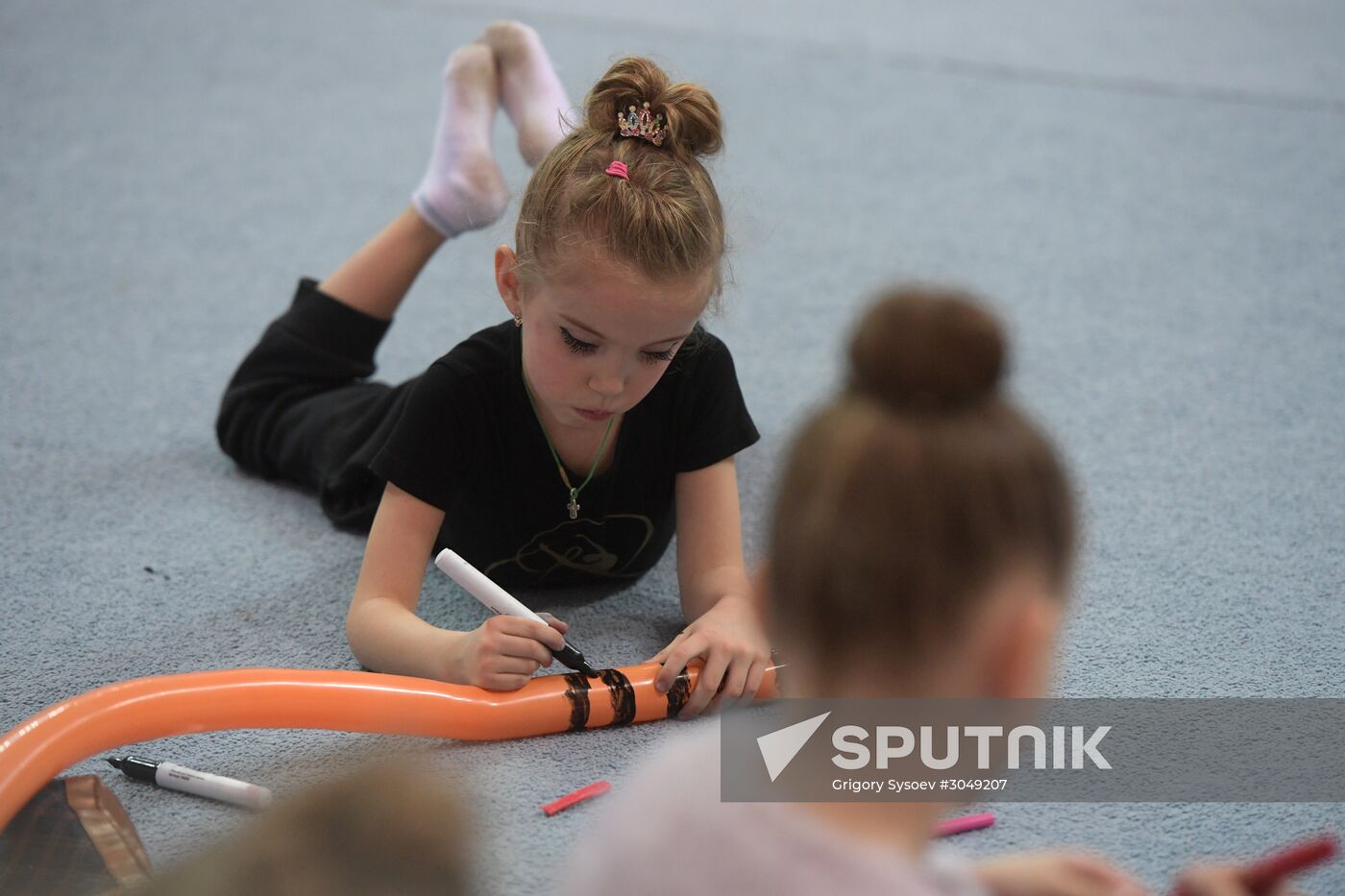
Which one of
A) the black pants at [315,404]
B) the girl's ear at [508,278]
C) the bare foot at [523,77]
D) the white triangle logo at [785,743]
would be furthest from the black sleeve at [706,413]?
the white triangle logo at [785,743]

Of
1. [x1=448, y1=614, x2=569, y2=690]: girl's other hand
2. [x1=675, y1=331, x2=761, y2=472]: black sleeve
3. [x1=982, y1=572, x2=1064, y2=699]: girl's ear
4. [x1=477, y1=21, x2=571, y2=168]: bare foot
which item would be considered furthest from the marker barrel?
[x1=477, y1=21, x2=571, y2=168]: bare foot

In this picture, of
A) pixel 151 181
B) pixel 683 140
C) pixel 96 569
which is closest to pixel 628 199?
pixel 683 140

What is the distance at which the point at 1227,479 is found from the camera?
1.29 meters

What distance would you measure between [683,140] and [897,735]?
48cm

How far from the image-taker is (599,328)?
2.90 ft

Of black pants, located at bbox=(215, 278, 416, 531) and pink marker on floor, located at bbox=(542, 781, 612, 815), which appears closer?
pink marker on floor, located at bbox=(542, 781, 612, 815)

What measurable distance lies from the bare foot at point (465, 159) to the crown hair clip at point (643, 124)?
37cm

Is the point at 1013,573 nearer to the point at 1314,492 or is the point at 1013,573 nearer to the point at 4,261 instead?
the point at 1314,492

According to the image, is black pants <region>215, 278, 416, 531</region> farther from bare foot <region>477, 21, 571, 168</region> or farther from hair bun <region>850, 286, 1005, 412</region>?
hair bun <region>850, 286, 1005, 412</region>

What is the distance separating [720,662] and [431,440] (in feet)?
0.85

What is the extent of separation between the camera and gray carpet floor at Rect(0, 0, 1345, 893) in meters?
0.99

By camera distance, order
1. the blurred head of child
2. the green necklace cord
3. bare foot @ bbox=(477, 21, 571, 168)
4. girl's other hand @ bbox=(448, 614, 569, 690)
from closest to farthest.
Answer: the blurred head of child
girl's other hand @ bbox=(448, 614, 569, 690)
the green necklace cord
bare foot @ bbox=(477, 21, 571, 168)

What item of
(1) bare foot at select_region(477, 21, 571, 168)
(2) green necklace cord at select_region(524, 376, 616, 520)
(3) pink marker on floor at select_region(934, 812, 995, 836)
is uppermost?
(1) bare foot at select_region(477, 21, 571, 168)

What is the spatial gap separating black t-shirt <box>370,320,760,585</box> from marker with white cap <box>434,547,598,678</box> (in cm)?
7
